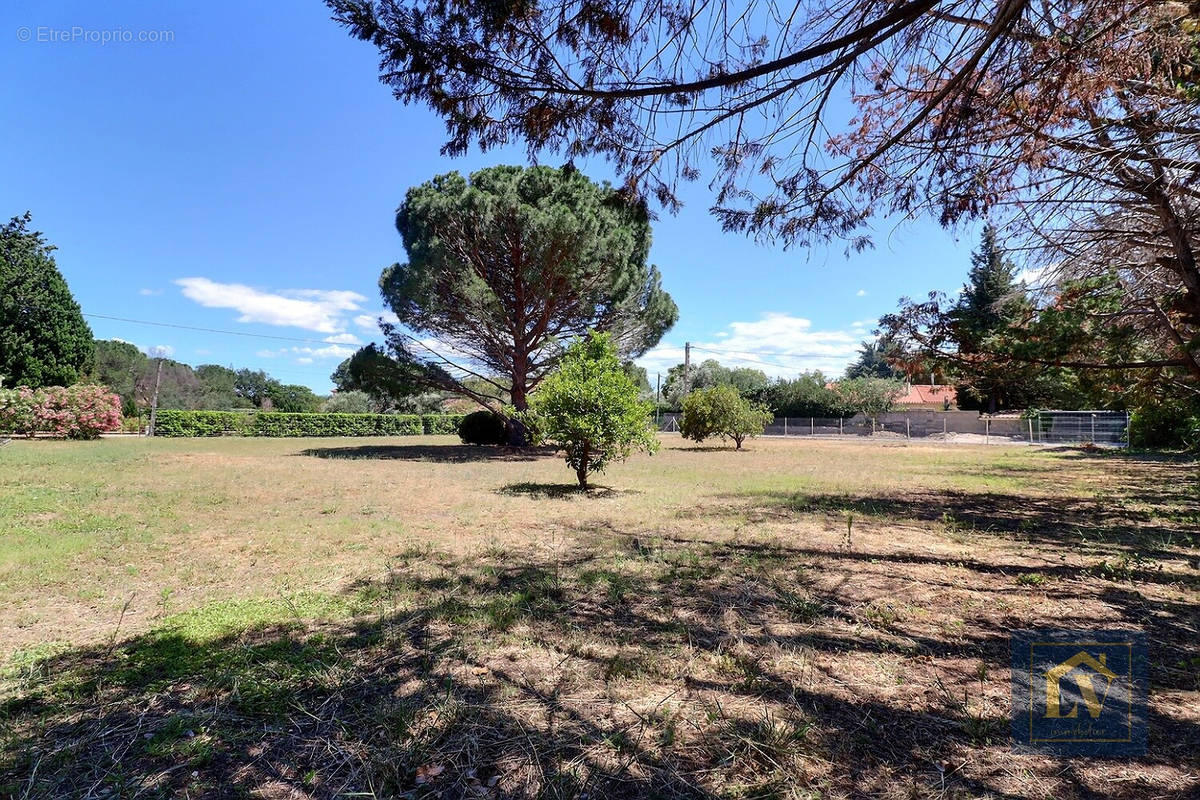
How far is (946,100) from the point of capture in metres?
3.84

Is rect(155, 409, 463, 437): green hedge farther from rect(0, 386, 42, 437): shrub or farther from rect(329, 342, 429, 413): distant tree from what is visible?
rect(329, 342, 429, 413): distant tree

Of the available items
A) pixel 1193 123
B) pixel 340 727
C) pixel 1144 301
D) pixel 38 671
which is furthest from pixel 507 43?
pixel 1144 301

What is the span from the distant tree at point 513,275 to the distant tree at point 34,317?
18.2 metres

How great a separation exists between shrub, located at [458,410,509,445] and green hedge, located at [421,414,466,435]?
15368mm

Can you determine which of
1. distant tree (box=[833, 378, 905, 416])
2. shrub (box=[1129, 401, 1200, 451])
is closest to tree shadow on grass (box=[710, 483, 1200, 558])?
shrub (box=[1129, 401, 1200, 451])

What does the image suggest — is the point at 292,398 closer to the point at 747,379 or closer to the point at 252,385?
the point at 252,385

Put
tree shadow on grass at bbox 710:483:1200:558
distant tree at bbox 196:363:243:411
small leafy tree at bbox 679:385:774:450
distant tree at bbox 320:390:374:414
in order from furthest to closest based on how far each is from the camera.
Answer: distant tree at bbox 196:363:243:411, distant tree at bbox 320:390:374:414, small leafy tree at bbox 679:385:774:450, tree shadow on grass at bbox 710:483:1200:558

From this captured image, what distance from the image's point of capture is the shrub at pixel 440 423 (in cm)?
3728

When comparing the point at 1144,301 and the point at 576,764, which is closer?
the point at 576,764

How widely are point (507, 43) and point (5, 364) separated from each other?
32352 mm

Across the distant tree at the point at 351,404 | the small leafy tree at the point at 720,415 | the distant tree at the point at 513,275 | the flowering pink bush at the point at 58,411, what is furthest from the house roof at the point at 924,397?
A: the flowering pink bush at the point at 58,411

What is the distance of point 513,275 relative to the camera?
58.3 ft

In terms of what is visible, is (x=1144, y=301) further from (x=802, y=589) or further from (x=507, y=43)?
(x=507, y=43)

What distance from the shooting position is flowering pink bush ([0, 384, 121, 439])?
18781 mm
